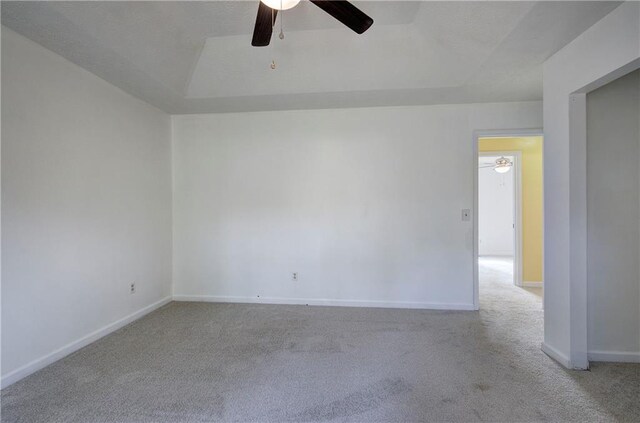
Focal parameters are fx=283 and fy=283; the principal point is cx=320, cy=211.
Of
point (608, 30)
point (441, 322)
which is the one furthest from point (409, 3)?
point (441, 322)

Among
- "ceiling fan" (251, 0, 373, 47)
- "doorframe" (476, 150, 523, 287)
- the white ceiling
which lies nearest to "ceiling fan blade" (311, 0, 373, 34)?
"ceiling fan" (251, 0, 373, 47)

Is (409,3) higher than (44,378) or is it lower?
higher

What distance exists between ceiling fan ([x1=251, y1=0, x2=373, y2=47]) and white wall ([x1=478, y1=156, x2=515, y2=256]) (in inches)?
274

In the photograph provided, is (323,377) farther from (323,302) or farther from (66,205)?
(66,205)

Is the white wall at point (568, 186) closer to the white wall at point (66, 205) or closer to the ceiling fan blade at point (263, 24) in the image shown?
the ceiling fan blade at point (263, 24)

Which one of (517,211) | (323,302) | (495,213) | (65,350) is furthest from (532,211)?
(65,350)

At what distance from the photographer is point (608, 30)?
1.72 meters

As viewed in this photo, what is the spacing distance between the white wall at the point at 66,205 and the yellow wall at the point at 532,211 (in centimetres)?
504

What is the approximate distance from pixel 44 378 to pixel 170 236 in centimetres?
185

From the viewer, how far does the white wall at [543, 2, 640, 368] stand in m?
1.86

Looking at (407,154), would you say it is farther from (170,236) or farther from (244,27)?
(170,236)

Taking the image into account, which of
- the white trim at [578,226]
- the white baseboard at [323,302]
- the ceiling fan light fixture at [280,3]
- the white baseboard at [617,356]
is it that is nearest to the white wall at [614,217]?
the white baseboard at [617,356]

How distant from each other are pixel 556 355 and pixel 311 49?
10.6 ft

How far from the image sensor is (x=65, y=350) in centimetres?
226
